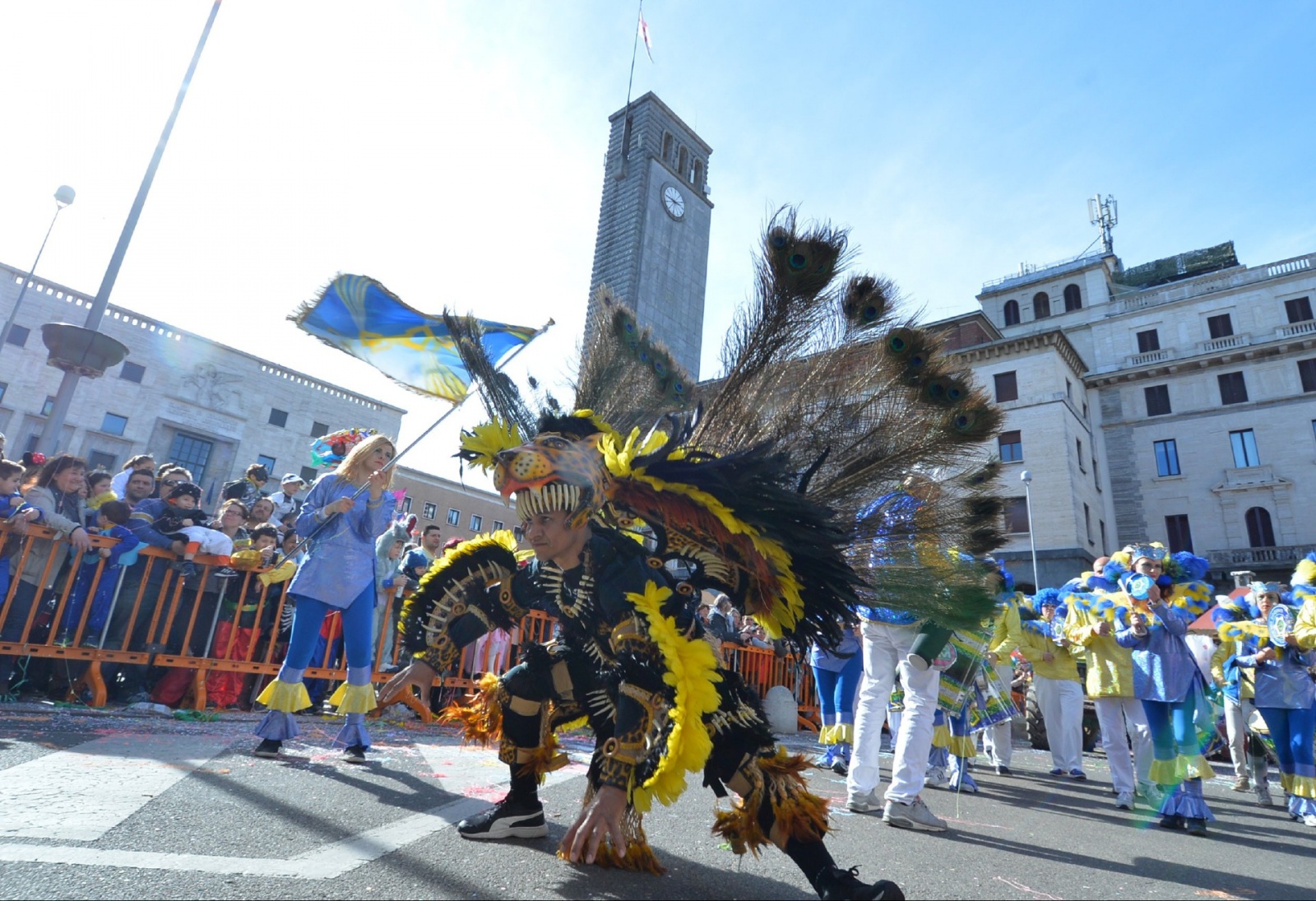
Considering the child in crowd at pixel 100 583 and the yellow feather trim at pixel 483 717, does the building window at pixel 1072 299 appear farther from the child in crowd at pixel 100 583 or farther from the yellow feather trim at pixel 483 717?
the yellow feather trim at pixel 483 717

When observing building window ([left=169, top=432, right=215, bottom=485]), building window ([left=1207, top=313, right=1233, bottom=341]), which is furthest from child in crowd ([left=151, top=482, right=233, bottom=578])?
building window ([left=1207, top=313, right=1233, bottom=341])

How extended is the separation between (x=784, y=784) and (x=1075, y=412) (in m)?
35.4

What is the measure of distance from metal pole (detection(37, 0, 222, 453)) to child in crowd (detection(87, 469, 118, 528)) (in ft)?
8.90

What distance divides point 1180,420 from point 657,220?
108 feet

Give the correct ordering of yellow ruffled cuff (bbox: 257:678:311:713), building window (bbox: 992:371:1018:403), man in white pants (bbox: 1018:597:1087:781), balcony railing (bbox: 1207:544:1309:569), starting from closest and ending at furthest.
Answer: yellow ruffled cuff (bbox: 257:678:311:713) → man in white pants (bbox: 1018:597:1087:781) → balcony railing (bbox: 1207:544:1309:569) → building window (bbox: 992:371:1018:403)

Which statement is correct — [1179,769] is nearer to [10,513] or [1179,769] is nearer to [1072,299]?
[10,513]

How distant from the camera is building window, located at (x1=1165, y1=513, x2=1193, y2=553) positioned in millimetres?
32625

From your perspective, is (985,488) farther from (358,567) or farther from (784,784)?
(358,567)

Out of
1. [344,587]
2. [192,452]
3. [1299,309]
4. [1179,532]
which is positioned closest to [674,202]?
[192,452]

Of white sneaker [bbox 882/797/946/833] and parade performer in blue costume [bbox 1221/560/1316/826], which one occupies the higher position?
parade performer in blue costume [bbox 1221/560/1316/826]

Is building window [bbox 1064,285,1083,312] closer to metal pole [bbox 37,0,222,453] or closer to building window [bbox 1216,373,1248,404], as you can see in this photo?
building window [bbox 1216,373,1248,404]

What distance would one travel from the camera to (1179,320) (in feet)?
116

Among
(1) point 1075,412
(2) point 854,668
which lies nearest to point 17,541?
(2) point 854,668

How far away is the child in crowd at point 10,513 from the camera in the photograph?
207 inches
